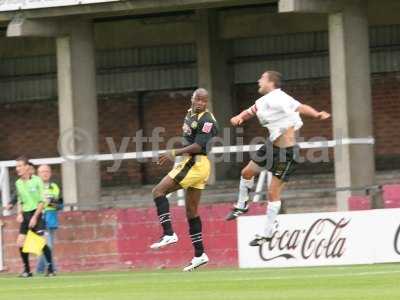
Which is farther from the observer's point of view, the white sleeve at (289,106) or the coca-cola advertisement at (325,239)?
the coca-cola advertisement at (325,239)

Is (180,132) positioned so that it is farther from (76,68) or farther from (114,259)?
(114,259)

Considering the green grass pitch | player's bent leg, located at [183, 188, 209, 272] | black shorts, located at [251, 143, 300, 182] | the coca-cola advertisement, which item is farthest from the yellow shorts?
the coca-cola advertisement

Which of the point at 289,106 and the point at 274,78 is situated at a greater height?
the point at 274,78

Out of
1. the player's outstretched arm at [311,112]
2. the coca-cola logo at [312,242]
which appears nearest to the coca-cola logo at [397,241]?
the coca-cola logo at [312,242]

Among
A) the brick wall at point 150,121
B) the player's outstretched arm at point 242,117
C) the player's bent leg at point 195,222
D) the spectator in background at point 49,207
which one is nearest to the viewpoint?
the player's outstretched arm at point 242,117

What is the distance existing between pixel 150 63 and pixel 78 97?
612 cm

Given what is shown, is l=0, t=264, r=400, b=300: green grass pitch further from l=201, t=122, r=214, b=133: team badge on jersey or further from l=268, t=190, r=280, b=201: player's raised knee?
l=201, t=122, r=214, b=133: team badge on jersey

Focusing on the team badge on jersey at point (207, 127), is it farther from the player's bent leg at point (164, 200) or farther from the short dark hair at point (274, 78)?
the short dark hair at point (274, 78)

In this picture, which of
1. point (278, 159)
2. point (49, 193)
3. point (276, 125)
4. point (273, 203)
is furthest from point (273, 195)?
point (49, 193)

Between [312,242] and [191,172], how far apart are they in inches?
160

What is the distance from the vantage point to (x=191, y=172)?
64.4 feet

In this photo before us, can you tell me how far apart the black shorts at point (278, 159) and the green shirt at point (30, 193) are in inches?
237

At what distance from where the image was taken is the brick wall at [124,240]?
82.6ft

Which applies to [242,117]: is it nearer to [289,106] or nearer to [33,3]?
[289,106]
